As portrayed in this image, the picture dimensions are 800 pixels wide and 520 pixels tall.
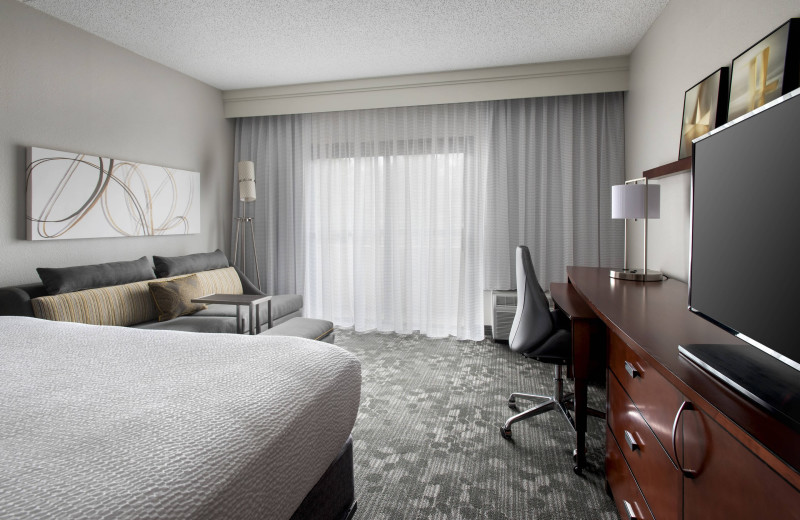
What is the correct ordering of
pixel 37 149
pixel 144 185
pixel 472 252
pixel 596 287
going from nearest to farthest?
pixel 596 287, pixel 37 149, pixel 144 185, pixel 472 252

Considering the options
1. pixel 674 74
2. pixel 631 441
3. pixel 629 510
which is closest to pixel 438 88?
pixel 674 74

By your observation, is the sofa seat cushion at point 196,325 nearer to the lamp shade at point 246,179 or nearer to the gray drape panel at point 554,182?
the lamp shade at point 246,179

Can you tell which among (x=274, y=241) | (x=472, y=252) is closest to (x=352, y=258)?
(x=274, y=241)

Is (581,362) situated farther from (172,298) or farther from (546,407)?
(172,298)

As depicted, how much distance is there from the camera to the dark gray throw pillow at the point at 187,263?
143 inches

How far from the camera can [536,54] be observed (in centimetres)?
378

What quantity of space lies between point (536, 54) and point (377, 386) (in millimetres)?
3098

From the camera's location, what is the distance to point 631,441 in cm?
146

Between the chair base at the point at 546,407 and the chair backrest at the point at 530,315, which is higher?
the chair backrest at the point at 530,315

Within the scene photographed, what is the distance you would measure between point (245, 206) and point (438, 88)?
2497mm

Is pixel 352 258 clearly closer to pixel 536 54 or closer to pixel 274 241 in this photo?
pixel 274 241

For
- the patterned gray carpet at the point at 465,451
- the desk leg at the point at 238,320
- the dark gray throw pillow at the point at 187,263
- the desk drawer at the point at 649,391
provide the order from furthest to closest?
1. the dark gray throw pillow at the point at 187,263
2. the desk leg at the point at 238,320
3. the patterned gray carpet at the point at 465,451
4. the desk drawer at the point at 649,391

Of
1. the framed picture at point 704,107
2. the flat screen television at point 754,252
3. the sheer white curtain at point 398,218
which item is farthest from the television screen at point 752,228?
the sheer white curtain at point 398,218

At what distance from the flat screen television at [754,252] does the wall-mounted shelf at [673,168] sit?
1329 millimetres
